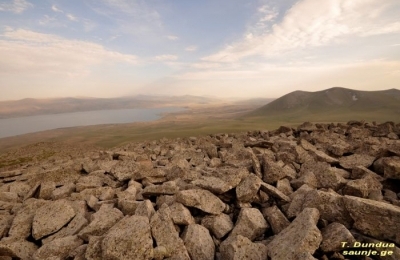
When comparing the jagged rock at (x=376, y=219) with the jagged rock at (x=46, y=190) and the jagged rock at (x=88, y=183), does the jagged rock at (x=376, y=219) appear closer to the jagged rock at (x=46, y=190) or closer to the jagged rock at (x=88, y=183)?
the jagged rock at (x=88, y=183)

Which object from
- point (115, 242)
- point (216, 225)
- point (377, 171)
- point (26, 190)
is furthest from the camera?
point (26, 190)

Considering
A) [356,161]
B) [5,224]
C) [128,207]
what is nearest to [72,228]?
[128,207]

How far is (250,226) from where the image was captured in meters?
5.89

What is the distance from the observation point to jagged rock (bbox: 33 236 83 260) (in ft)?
17.8

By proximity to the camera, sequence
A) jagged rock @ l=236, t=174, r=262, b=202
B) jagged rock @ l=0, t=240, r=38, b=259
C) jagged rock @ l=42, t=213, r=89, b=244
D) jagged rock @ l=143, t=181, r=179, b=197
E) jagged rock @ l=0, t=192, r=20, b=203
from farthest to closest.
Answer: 1. jagged rock @ l=0, t=192, r=20, b=203
2. jagged rock @ l=143, t=181, r=179, b=197
3. jagged rock @ l=236, t=174, r=262, b=202
4. jagged rock @ l=42, t=213, r=89, b=244
5. jagged rock @ l=0, t=240, r=38, b=259

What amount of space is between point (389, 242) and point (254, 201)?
304cm

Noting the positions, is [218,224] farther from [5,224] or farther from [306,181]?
[5,224]

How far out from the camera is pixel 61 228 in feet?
21.5

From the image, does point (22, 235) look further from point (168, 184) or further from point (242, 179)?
point (242, 179)

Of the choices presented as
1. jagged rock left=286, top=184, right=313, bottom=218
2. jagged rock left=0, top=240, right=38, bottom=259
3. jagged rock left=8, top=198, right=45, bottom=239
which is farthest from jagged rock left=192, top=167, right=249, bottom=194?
jagged rock left=8, top=198, right=45, bottom=239

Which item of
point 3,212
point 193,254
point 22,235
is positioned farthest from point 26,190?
point 193,254

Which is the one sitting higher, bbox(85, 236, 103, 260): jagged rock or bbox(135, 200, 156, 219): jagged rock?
bbox(135, 200, 156, 219): jagged rock

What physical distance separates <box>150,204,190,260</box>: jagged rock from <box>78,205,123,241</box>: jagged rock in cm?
113

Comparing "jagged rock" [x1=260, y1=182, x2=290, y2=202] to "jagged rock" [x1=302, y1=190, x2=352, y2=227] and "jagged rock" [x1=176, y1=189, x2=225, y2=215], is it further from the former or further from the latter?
"jagged rock" [x1=176, y1=189, x2=225, y2=215]
